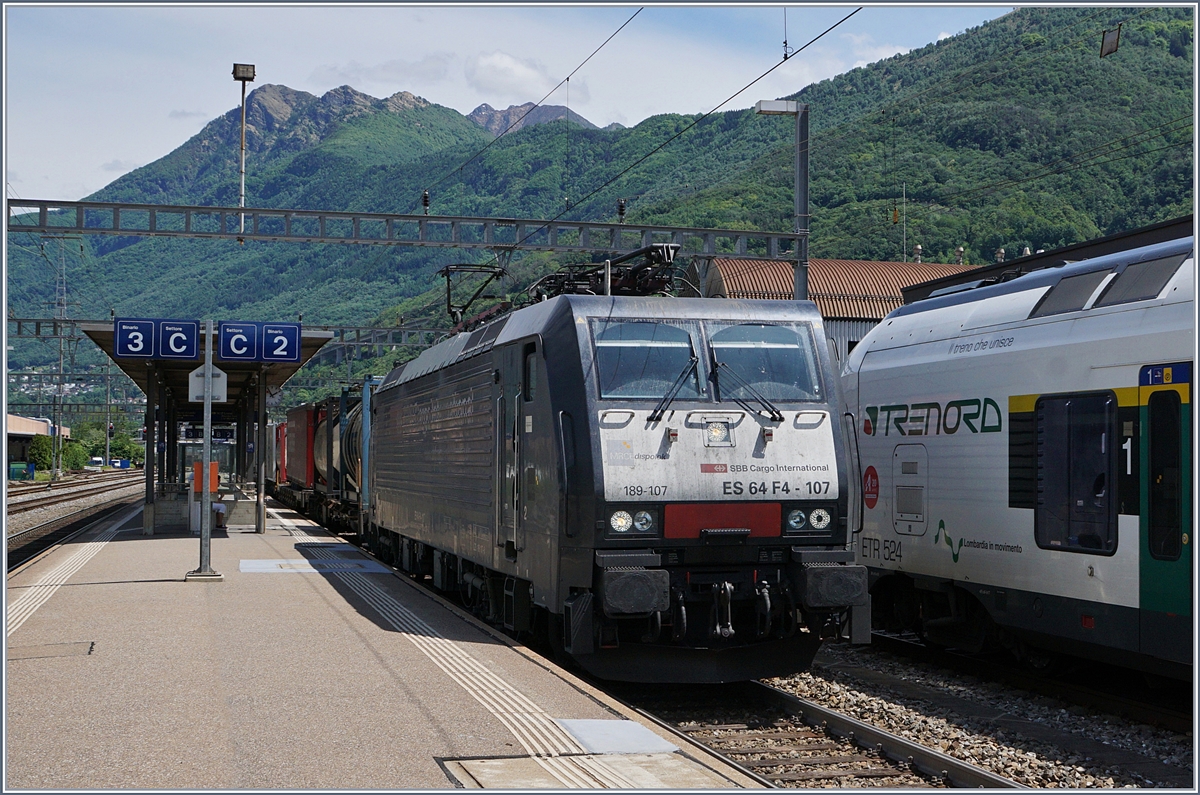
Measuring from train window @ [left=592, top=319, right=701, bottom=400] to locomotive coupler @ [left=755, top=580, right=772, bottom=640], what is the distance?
1609 mm

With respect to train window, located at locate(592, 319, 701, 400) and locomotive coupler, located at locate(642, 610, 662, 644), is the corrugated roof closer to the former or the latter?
train window, located at locate(592, 319, 701, 400)

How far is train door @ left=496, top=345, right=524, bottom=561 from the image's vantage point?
34.5 feet

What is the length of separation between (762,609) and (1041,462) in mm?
2615

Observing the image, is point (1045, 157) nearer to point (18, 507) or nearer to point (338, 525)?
point (338, 525)

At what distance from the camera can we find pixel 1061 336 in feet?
31.5

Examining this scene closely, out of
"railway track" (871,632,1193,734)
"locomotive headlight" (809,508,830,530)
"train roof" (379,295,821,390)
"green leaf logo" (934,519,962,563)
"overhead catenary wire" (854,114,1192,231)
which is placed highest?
"overhead catenary wire" (854,114,1192,231)

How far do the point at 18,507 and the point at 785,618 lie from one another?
40474mm

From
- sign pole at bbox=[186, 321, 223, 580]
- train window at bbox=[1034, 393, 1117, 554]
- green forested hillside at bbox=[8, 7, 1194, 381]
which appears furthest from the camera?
green forested hillside at bbox=[8, 7, 1194, 381]

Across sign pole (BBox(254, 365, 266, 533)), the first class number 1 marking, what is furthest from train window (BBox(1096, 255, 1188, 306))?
sign pole (BBox(254, 365, 266, 533))

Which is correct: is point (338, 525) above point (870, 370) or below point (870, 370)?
below

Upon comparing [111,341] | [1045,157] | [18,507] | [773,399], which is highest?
[1045,157]

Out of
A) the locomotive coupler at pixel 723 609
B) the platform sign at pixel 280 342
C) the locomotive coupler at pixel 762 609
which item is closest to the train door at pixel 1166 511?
the locomotive coupler at pixel 762 609

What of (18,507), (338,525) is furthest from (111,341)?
(18,507)

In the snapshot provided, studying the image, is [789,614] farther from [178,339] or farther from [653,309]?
[178,339]
